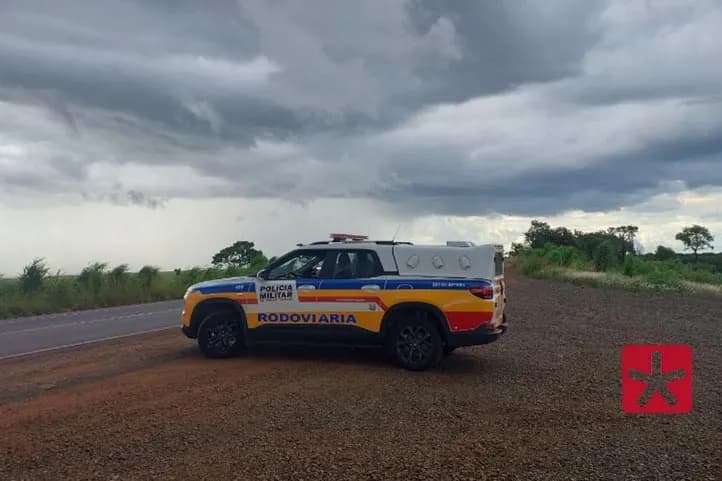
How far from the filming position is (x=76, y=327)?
1633cm

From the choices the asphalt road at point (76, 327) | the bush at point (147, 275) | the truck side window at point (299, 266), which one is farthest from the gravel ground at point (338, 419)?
the bush at point (147, 275)

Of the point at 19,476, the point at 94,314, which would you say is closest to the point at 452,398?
the point at 19,476

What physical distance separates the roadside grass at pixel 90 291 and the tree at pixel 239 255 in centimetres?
610

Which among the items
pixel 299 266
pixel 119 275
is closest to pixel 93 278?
pixel 119 275

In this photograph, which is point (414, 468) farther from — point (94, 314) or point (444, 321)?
point (94, 314)

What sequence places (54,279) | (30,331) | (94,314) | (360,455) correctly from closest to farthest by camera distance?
(360,455)
(30,331)
(94,314)
(54,279)

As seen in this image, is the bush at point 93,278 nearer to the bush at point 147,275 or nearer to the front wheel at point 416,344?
the bush at point 147,275

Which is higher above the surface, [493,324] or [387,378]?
[493,324]

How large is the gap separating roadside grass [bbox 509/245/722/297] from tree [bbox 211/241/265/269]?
613 inches

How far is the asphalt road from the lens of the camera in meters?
13.4

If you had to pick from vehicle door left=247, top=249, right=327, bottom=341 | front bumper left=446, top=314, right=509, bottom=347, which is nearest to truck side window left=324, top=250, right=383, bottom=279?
vehicle door left=247, top=249, right=327, bottom=341

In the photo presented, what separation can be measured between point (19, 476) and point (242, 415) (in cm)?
223

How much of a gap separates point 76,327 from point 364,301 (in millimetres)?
9299

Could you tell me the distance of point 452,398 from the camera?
8039mm
